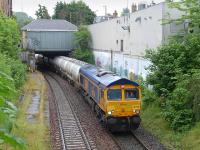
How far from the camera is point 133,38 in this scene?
34.6 meters

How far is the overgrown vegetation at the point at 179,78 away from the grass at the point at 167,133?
0.44 metres

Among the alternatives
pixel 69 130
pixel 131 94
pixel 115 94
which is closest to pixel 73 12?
pixel 69 130

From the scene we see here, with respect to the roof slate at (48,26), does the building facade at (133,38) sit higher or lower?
lower

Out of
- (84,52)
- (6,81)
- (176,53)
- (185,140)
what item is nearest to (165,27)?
(176,53)

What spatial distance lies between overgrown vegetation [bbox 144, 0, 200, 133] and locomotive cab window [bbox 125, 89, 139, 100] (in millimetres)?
1825

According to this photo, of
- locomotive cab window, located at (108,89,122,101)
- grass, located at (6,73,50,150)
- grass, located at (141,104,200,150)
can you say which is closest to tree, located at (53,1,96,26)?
grass, located at (6,73,50,150)

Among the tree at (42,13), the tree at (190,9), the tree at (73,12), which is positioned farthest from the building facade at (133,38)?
the tree at (42,13)

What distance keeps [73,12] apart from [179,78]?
94468 mm

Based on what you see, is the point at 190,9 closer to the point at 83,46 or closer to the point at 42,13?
the point at 83,46

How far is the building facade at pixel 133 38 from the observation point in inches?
1062

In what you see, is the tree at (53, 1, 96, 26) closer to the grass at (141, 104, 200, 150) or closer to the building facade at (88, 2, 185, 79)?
the building facade at (88, 2, 185, 79)

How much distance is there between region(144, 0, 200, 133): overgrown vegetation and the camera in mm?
18156

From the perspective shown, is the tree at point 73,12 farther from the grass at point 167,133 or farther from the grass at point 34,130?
the grass at point 167,133

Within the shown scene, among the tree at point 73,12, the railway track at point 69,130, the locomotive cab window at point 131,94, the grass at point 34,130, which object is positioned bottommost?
the railway track at point 69,130
